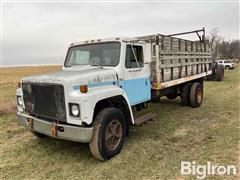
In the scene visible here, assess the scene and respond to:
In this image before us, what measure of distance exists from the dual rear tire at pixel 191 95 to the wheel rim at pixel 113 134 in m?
4.61

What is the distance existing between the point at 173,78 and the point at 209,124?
5.40ft

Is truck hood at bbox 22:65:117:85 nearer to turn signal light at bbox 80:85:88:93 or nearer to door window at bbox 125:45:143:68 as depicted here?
turn signal light at bbox 80:85:88:93

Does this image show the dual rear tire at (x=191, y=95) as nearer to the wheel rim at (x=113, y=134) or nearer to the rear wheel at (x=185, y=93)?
the rear wheel at (x=185, y=93)

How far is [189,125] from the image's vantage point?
647 centimetres

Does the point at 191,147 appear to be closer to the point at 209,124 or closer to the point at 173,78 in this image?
the point at 209,124

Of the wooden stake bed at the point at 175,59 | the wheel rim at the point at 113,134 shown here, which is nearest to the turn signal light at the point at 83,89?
the wheel rim at the point at 113,134

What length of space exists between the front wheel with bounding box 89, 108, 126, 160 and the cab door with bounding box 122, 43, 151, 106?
0.70 meters

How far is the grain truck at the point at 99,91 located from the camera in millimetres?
3920

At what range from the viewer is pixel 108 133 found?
14.3 feet

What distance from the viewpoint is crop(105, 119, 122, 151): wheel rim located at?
435cm

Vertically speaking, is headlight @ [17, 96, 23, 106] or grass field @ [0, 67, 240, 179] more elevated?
headlight @ [17, 96, 23, 106]

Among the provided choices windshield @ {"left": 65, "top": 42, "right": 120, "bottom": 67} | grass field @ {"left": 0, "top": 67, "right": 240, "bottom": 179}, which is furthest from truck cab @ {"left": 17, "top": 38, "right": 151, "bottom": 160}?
grass field @ {"left": 0, "top": 67, "right": 240, "bottom": 179}

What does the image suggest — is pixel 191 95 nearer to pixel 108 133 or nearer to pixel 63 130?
pixel 108 133

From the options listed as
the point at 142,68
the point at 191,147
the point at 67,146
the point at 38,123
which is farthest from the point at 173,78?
the point at 38,123
